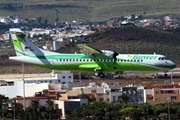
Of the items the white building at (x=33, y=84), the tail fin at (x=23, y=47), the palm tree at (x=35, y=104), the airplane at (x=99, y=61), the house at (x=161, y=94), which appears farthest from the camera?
the white building at (x=33, y=84)

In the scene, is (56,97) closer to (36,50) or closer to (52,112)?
(52,112)

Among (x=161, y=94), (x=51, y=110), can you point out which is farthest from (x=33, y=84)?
(x=51, y=110)

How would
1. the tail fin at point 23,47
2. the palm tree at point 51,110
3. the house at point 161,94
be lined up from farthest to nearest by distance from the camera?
the house at point 161,94
the palm tree at point 51,110
the tail fin at point 23,47

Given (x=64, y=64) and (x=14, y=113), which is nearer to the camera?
(x=64, y=64)

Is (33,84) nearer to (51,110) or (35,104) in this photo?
(35,104)

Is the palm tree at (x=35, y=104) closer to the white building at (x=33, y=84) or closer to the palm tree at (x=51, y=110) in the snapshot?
the palm tree at (x=51, y=110)

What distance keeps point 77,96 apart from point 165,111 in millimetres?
24256

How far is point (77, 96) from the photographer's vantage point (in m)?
143

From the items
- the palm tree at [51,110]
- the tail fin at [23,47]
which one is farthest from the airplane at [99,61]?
the palm tree at [51,110]

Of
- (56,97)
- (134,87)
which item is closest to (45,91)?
(56,97)

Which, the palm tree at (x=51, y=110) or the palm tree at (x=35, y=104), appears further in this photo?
the palm tree at (x=35, y=104)

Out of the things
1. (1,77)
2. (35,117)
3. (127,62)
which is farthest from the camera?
(1,77)

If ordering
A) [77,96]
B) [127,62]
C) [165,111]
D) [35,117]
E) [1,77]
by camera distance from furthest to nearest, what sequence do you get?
[1,77] < [77,96] < [165,111] < [35,117] < [127,62]

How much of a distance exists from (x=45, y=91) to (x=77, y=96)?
8055 mm
